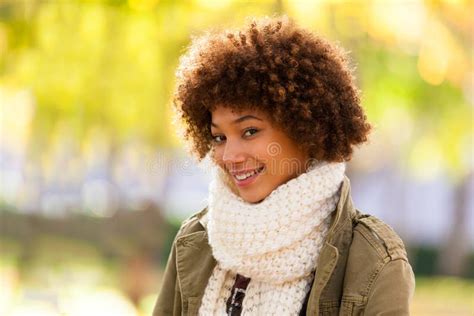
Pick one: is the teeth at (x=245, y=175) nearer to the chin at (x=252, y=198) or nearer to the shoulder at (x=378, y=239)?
the chin at (x=252, y=198)

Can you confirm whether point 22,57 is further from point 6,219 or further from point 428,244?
point 428,244

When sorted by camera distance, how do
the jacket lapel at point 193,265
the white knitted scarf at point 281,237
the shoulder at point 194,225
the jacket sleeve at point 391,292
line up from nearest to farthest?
the jacket sleeve at point 391,292
the white knitted scarf at point 281,237
the jacket lapel at point 193,265
the shoulder at point 194,225

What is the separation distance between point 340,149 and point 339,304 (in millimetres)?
472

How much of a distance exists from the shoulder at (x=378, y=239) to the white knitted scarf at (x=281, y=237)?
106 millimetres

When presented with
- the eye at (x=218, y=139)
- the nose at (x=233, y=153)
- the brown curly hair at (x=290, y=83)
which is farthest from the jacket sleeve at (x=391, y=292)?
the eye at (x=218, y=139)

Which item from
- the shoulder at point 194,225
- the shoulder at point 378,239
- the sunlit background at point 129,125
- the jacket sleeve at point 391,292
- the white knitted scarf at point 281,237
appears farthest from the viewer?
the sunlit background at point 129,125

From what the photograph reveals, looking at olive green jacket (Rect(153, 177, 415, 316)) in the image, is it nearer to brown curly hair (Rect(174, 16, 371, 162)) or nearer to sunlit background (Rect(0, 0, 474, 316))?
brown curly hair (Rect(174, 16, 371, 162))

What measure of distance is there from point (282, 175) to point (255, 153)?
12 centimetres

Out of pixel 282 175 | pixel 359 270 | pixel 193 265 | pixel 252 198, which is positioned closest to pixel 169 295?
pixel 193 265

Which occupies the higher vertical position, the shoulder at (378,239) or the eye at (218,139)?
the eye at (218,139)

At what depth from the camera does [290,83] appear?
8.14 feet

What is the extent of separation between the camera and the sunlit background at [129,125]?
8.58m

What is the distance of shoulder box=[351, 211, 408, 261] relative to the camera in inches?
92.9

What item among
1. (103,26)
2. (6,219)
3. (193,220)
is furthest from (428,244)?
(193,220)
